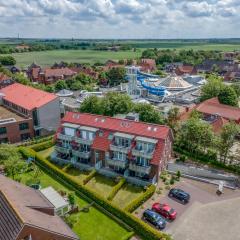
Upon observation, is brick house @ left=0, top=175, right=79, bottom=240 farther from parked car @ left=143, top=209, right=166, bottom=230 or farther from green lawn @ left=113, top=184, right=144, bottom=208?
green lawn @ left=113, top=184, right=144, bottom=208

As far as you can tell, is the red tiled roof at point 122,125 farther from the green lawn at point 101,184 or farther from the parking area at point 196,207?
the parking area at point 196,207

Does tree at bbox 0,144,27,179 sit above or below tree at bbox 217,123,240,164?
below

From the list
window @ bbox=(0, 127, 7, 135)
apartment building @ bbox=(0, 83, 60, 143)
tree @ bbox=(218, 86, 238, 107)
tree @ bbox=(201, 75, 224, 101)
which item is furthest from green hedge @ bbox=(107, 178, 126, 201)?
tree @ bbox=(201, 75, 224, 101)

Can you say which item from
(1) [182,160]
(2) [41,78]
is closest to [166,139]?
(1) [182,160]

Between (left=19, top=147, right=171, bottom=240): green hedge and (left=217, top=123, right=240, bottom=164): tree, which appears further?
(left=217, top=123, right=240, bottom=164): tree

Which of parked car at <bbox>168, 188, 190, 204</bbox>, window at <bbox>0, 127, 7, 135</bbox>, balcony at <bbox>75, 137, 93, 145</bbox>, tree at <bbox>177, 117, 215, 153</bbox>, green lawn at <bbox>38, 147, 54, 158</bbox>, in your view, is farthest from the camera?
window at <bbox>0, 127, 7, 135</bbox>

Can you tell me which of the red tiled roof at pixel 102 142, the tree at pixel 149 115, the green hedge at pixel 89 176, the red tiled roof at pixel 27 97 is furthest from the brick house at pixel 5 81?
the green hedge at pixel 89 176
